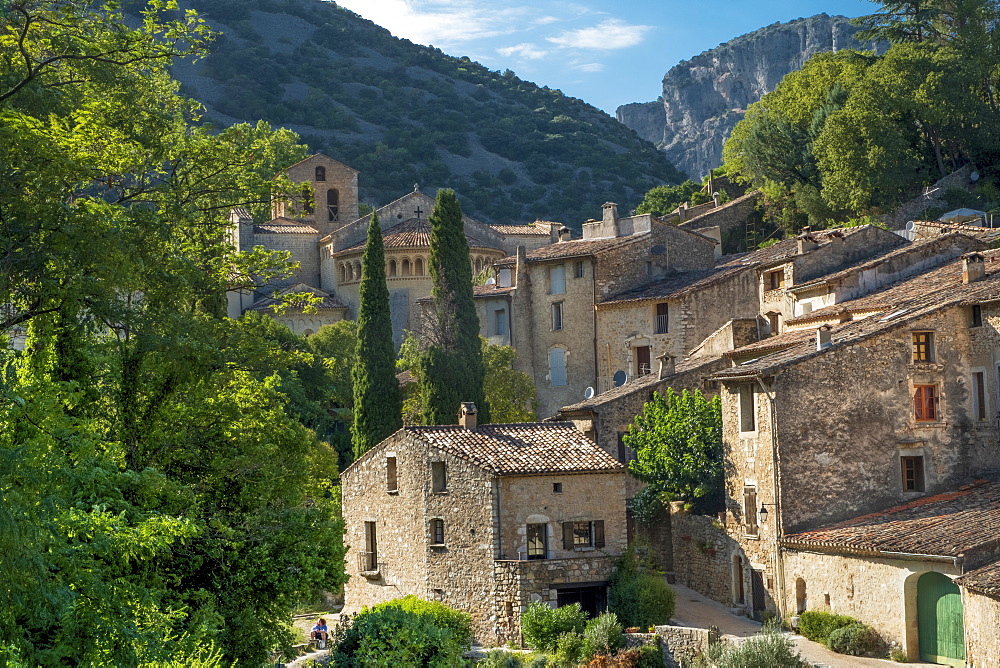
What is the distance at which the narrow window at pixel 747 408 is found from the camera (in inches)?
1570

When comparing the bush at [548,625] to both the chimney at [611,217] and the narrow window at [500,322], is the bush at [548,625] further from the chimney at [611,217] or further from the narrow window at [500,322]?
the chimney at [611,217]

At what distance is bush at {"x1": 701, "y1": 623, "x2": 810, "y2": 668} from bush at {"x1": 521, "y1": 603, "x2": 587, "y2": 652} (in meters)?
5.43

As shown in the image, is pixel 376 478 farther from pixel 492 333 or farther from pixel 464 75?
pixel 464 75

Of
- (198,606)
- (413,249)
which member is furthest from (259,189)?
(413,249)

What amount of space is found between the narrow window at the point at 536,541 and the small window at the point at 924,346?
1220 centimetres

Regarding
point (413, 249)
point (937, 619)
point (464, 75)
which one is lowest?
point (937, 619)

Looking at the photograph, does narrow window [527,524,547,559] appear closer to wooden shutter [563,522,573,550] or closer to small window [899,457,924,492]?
wooden shutter [563,522,573,550]

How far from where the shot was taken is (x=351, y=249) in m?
76.5

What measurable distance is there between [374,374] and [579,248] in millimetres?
11936

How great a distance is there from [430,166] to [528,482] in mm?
94783

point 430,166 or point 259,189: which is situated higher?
point 430,166

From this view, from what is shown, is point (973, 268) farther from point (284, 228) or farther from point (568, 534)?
point (284, 228)

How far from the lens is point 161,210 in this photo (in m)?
25.3

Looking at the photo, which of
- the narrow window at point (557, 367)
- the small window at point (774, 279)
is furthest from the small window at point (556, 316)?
the small window at point (774, 279)
